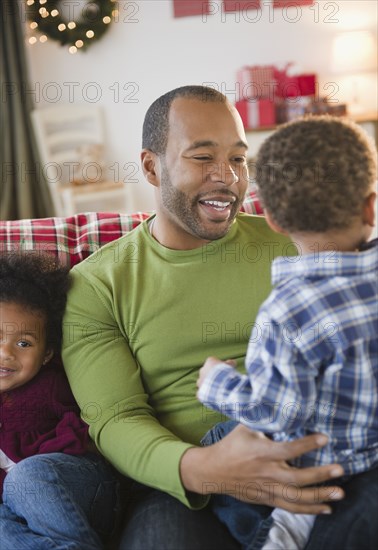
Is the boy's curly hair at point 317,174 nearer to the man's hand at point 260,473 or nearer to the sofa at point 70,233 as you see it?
the man's hand at point 260,473

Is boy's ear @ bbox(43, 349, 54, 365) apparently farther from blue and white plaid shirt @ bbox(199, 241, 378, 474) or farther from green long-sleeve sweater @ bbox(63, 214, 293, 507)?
blue and white plaid shirt @ bbox(199, 241, 378, 474)

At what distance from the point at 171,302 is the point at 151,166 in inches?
15.3

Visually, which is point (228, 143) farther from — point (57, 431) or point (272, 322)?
point (57, 431)

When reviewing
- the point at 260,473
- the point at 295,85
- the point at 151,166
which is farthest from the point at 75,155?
the point at 260,473

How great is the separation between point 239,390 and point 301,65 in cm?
478

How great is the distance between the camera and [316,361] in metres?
1.10

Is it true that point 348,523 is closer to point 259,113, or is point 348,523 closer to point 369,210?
point 369,210

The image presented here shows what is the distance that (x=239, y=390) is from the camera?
1.15m

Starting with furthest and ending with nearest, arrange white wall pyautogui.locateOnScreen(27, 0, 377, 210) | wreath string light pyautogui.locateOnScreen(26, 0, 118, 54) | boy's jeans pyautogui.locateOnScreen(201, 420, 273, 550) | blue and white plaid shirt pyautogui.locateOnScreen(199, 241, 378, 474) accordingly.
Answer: white wall pyautogui.locateOnScreen(27, 0, 377, 210) → wreath string light pyautogui.locateOnScreen(26, 0, 118, 54) → boy's jeans pyautogui.locateOnScreen(201, 420, 273, 550) → blue and white plaid shirt pyautogui.locateOnScreen(199, 241, 378, 474)

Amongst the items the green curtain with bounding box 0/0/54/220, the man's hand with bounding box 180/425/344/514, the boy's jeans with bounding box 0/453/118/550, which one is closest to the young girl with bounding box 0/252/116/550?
the boy's jeans with bounding box 0/453/118/550

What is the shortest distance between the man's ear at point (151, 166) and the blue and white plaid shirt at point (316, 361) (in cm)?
64

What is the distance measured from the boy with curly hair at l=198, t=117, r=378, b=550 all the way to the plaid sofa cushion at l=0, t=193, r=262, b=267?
2.37ft

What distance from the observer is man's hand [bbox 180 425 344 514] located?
1.18m

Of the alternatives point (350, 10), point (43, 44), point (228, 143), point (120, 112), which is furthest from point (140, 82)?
point (228, 143)
